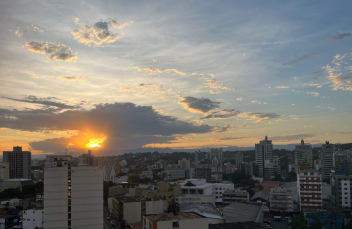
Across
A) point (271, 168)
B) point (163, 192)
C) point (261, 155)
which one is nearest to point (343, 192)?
point (163, 192)

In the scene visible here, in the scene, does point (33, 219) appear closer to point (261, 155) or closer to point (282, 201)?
point (282, 201)

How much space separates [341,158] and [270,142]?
2277cm

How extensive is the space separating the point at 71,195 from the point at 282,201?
28.9 metres

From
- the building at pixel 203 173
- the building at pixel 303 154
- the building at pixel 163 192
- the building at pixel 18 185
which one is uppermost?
the building at pixel 303 154

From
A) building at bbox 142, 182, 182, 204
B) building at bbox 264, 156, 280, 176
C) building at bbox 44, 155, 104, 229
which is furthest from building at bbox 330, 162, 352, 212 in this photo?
building at bbox 264, 156, 280, 176

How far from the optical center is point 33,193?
5094 centimetres

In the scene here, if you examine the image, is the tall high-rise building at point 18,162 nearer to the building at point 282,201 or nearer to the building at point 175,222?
the building at point 282,201

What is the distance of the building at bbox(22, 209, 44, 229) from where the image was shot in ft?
101

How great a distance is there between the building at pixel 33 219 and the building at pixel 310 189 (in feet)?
98.4

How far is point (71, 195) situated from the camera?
2353cm

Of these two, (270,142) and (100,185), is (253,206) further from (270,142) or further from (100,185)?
(270,142)

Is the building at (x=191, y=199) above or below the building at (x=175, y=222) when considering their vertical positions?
below

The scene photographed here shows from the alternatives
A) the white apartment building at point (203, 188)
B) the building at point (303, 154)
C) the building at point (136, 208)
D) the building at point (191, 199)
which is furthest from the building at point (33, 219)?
the building at point (303, 154)

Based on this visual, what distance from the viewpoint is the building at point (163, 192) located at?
38844mm
